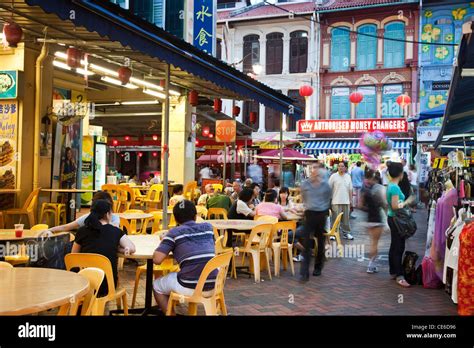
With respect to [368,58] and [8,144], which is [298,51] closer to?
[368,58]

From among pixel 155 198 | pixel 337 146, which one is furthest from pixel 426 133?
pixel 155 198

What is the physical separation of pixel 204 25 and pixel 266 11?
37.5 feet

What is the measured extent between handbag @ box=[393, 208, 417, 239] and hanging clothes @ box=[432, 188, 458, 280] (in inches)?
12.5

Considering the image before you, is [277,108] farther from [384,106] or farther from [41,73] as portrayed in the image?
[384,106]

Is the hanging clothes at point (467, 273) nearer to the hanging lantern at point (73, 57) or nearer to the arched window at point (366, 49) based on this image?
the hanging lantern at point (73, 57)

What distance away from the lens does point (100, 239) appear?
391 cm

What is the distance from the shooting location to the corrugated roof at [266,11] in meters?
23.1

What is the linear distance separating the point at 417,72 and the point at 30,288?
21.4 metres

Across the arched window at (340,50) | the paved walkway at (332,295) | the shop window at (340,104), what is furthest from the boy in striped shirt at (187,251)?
the arched window at (340,50)

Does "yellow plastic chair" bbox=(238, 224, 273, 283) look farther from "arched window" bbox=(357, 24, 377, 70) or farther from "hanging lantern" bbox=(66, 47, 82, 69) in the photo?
"arched window" bbox=(357, 24, 377, 70)

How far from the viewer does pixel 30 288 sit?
285cm

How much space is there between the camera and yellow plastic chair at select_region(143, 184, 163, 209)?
11232 millimetres

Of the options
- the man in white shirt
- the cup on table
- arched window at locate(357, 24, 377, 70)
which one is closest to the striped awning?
arched window at locate(357, 24, 377, 70)
